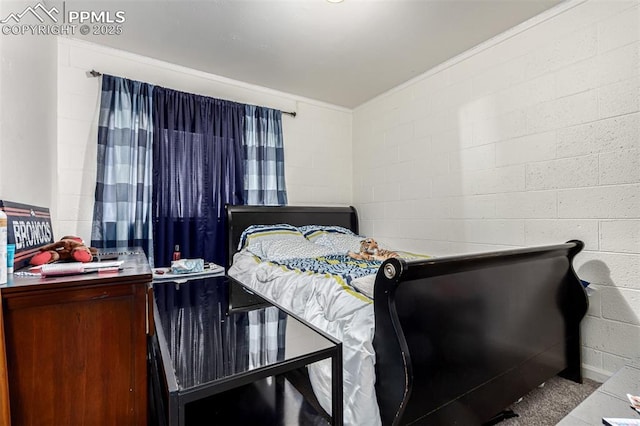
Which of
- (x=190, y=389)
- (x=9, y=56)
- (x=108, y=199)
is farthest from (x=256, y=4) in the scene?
(x=190, y=389)

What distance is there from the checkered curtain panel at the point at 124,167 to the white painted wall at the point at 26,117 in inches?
13.0

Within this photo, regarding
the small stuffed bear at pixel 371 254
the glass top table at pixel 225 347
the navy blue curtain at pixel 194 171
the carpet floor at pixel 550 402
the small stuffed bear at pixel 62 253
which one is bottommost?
the carpet floor at pixel 550 402

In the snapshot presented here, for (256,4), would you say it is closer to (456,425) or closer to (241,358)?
(241,358)

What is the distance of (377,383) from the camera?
1.22m

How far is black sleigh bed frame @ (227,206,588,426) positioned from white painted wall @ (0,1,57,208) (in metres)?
1.48

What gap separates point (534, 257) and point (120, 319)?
1.88 m

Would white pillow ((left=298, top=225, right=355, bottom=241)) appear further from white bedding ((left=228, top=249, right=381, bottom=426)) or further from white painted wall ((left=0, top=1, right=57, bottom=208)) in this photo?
white painted wall ((left=0, top=1, right=57, bottom=208))

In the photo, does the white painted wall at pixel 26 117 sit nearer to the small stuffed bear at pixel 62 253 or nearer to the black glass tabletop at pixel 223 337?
the small stuffed bear at pixel 62 253

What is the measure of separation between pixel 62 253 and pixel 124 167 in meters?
1.41

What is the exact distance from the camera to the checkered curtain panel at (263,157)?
3.13 meters

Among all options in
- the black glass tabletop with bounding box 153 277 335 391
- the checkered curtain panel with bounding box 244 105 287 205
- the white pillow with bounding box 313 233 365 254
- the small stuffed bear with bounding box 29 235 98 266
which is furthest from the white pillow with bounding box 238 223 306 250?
the small stuffed bear with bounding box 29 235 98 266

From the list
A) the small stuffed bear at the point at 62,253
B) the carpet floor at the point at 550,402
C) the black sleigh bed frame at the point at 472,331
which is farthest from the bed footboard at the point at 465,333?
the small stuffed bear at the point at 62,253

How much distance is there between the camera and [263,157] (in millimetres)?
3199

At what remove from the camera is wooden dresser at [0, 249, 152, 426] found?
82cm
